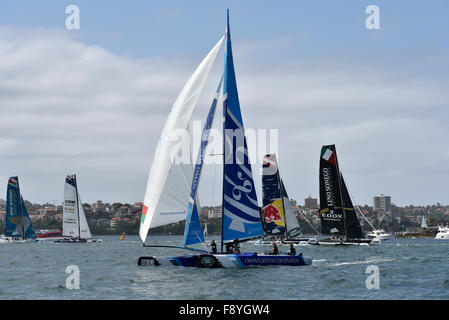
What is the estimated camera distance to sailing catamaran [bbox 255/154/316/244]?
6606 centimetres

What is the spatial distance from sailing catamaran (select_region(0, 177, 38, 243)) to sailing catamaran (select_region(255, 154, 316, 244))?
4709 cm

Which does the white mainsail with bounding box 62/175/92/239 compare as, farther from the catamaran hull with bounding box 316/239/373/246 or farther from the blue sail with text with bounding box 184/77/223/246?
the blue sail with text with bounding box 184/77/223/246

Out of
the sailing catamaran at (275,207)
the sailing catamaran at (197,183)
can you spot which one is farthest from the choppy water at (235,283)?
the sailing catamaran at (275,207)

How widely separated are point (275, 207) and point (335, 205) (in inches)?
254

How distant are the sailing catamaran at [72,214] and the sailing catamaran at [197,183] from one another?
190 feet

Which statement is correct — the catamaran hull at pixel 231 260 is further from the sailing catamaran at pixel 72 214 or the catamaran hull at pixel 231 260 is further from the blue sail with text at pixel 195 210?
the sailing catamaran at pixel 72 214

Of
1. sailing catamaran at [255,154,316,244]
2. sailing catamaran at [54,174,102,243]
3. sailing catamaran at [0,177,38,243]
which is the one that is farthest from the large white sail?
sailing catamaran at [0,177,38,243]

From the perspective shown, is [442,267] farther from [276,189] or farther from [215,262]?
[276,189]

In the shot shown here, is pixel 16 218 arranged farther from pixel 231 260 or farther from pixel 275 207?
pixel 231 260

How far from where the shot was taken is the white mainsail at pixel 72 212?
87637mm

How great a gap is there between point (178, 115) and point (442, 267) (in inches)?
740

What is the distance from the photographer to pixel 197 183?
102 ft
